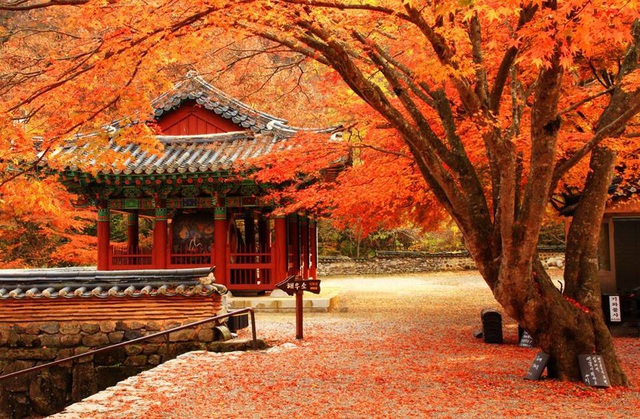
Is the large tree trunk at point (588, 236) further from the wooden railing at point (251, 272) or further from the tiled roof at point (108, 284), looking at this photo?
the wooden railing at point (251, 272)

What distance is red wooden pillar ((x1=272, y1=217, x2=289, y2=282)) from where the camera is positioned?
16.4 metres

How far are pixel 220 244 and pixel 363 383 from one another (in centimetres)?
984

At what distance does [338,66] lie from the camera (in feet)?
22.4

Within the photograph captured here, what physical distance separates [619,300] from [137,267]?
473 inches

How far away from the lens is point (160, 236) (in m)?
16.9

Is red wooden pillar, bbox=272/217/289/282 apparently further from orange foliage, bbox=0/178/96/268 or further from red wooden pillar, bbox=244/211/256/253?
orange foliage, bbox=0/178/96/268

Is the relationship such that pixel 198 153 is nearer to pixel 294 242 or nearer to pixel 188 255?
pixel 188 255

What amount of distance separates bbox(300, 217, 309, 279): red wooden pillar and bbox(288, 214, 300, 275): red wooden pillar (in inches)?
26.6

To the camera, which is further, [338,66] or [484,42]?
[484,42]

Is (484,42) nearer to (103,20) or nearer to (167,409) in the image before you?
(103,20)

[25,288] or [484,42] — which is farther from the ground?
[484,42]

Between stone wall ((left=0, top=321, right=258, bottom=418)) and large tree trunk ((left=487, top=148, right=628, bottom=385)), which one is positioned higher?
large tree trunk ((left=487, top=148, right=628, bottom=385))

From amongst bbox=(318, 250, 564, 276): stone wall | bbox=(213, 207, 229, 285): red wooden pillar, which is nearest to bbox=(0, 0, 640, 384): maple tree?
bbox=(213, 207, 229, 285): red wooden pillar

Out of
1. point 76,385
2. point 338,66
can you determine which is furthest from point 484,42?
point 76,385
